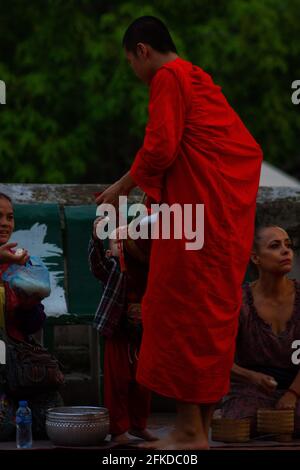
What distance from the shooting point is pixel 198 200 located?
14.3ft

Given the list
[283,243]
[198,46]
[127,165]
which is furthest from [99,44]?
[283,243]

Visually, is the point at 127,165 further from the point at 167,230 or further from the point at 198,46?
the point at 167,230

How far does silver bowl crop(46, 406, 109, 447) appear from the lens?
455 cm

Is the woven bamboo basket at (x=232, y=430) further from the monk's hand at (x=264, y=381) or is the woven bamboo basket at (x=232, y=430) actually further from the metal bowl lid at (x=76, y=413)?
the metal bowl lid at (x=76, y=413)

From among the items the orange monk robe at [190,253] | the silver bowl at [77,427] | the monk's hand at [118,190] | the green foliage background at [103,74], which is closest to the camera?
the orange monk robe at [190,253]

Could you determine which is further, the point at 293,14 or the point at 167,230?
the point at 293,14

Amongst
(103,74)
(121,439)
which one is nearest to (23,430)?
(121,439)

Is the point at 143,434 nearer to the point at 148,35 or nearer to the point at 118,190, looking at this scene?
the point at 118,190

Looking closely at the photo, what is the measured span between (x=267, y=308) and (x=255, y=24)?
10.1 m

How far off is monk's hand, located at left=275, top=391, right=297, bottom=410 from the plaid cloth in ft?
2.43

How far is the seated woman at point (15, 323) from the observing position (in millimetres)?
4789

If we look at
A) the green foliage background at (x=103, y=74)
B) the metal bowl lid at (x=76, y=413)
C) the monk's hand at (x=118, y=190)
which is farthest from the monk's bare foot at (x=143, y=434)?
the green foliage background at (x=103, y=74)

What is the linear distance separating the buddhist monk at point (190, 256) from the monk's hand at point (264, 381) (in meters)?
0.47

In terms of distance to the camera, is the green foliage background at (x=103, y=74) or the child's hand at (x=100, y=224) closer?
the child's hand at (x=100, y=224)
